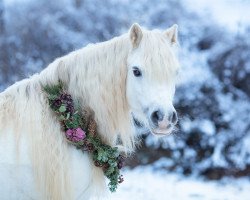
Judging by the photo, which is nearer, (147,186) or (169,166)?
(147,186)

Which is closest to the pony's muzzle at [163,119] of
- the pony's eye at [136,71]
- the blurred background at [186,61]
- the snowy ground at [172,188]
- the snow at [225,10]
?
the pony's eye at [136,71]

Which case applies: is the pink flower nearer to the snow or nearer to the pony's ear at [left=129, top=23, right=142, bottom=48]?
the pony's ear at [left=129, top=23, right=142, bottom=48]

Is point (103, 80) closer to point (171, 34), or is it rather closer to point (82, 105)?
point (82, 105)

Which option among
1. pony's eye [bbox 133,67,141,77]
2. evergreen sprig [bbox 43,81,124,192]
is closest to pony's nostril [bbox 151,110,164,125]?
pony's eye [bbox 133,67,141,77]

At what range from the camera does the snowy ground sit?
14.2 ft

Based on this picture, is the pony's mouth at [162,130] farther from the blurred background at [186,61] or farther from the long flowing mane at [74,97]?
the blurred background at [186,61]

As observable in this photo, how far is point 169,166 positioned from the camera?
5.26 metres

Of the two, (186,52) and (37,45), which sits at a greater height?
(186,52)

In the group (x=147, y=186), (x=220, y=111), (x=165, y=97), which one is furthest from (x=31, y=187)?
(x=220, y=111)

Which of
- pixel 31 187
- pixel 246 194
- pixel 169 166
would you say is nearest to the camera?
pixel 31 187

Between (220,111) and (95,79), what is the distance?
340 centimetres

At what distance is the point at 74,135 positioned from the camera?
89.4 inches

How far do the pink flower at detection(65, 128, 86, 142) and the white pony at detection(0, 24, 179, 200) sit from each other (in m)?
0.05

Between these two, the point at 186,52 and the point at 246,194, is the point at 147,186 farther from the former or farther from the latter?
the point at 186,52
